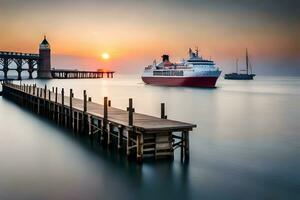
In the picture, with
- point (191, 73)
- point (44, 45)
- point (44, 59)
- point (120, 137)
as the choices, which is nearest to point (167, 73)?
point (191, 73)

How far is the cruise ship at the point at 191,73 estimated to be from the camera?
90.3m

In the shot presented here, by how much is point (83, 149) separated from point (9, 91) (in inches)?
1673

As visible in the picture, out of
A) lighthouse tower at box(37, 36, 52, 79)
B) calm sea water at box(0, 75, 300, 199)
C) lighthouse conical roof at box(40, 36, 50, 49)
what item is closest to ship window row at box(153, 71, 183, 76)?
lighthouse tower at box(37, 36, 52, 79)

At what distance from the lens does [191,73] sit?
90.8 metres

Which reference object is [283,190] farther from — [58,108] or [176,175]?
[58,108]

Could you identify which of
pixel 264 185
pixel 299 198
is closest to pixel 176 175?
pixel 264 185

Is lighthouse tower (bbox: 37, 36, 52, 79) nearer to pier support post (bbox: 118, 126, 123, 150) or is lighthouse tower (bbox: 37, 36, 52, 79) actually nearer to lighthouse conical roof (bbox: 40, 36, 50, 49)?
lighthouse conical roof (bbox: 40, 36, 50, 49)

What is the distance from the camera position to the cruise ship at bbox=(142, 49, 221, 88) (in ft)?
296

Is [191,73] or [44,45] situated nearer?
[191,73]

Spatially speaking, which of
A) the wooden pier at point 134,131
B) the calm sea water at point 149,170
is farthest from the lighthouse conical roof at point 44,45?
the calm sea water at point 149,170

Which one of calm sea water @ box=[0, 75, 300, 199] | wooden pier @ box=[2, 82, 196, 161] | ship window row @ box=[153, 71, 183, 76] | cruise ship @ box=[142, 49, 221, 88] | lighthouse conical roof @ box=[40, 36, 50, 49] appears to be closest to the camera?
calm sea water @ box=[0, 75, 300, 199]

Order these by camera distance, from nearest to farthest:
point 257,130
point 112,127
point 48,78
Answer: point 112,127 < point 257,130 < point 48,78

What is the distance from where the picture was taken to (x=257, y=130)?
29156 millimetres

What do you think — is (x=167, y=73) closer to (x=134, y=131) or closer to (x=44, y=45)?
(x=44, y=45)
